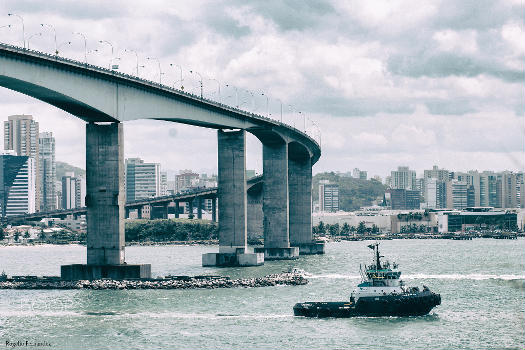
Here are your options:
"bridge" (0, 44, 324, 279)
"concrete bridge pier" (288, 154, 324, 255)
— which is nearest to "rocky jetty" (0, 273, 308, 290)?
"bridge" (0, 44, 324, 279)

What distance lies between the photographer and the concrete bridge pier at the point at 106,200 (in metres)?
109

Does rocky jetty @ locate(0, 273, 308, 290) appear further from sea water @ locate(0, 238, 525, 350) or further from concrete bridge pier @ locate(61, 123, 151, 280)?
sea water @ locate(0, 238, 525, 350)

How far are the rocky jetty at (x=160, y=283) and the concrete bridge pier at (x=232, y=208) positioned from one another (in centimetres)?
2881

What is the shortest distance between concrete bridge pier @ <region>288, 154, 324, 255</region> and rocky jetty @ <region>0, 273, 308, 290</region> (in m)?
67.0

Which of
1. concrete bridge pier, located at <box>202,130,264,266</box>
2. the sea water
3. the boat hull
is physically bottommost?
the sea water

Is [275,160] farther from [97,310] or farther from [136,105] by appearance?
[97,310]

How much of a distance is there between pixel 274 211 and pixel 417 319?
88.3 m

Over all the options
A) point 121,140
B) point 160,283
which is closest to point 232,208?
point 121,140

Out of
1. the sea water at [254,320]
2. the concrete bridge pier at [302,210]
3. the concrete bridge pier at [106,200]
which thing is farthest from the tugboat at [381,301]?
the concrete bridge pier at [302,210]

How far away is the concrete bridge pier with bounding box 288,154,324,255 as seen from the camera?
181675mm

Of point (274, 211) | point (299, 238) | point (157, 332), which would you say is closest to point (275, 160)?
point (274, 211)

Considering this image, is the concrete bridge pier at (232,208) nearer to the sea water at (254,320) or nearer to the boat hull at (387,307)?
the sea water at (254,320)

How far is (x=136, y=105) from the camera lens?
11619cm

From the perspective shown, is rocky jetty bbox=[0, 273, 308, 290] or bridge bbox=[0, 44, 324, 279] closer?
bridge bbox=[0, 44, 324, 279]
